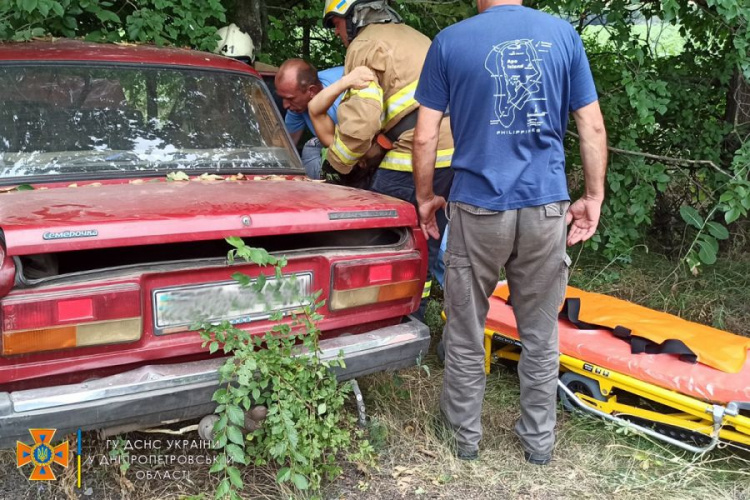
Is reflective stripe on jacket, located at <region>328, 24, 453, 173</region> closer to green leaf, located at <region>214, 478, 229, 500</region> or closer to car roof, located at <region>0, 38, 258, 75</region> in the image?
car roof, located at <region>0, 38, 258, 75</region>

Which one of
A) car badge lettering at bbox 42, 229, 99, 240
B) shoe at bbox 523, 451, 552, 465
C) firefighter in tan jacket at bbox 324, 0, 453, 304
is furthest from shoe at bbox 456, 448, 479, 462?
car badge lettering at bbox 42, 229, 99, 240

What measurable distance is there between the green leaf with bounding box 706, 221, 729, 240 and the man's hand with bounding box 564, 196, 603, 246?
195 centimetres

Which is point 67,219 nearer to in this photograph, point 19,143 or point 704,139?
point 19,143

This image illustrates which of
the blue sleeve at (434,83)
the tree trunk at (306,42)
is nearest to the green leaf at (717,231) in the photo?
Answer: the blue sleeve at (434,83)

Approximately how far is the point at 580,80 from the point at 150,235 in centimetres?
184

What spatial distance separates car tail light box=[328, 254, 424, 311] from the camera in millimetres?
2898

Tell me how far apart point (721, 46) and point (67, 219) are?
5.10m

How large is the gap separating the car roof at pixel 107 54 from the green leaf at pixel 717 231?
3.17 meters

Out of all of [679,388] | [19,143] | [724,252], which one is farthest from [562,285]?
[724,252]

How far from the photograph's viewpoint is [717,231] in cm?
459

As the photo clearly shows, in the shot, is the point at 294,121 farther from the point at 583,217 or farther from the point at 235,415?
the point at 235,415

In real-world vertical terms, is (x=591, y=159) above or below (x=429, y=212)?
above

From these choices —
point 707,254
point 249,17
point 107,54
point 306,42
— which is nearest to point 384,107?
point 107,54

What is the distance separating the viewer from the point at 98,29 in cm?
461
